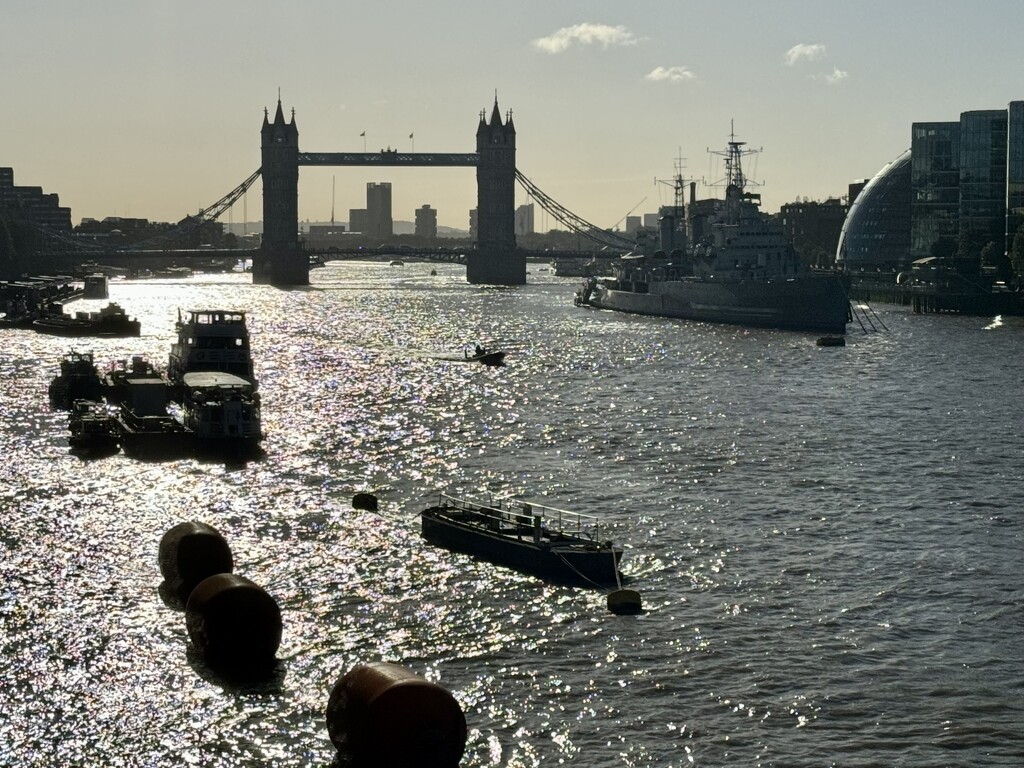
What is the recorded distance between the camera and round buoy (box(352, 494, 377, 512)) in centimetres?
5931

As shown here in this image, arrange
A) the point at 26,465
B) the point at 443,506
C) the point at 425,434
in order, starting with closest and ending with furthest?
the point at 443,506
the point at 26,465
the point at 425,434

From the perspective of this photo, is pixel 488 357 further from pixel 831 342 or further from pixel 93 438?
pixel 93 438

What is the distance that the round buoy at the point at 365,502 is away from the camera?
59.3 m

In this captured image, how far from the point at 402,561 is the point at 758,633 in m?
13.1

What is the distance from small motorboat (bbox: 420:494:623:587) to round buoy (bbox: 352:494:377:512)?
13.7ft

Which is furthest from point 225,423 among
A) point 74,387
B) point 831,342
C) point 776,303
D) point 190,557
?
point 776,303

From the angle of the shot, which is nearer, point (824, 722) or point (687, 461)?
point (824, 722)

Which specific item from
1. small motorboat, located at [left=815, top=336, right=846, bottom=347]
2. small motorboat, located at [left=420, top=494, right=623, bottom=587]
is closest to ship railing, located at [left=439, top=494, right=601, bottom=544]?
small motorboat, located at [left=420, top=494, right=623, bottom=587]

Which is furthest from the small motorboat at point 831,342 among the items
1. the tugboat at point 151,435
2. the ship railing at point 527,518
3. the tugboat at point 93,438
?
the ship railing at point 527,518

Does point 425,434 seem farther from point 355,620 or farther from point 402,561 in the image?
point 355,620

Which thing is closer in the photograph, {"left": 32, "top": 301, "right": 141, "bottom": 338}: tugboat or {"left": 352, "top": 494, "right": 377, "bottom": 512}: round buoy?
{"left": 352, "top": 494, "right": 377, "bottom": 512}: round buoy

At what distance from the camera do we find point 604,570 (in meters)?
47.8

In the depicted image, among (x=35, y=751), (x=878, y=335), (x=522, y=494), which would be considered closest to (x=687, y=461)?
(x=522, y=494)

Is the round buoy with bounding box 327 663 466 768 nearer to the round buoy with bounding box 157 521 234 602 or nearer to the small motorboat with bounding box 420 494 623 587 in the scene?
the round buoy with bounding box 157 521 234 602
